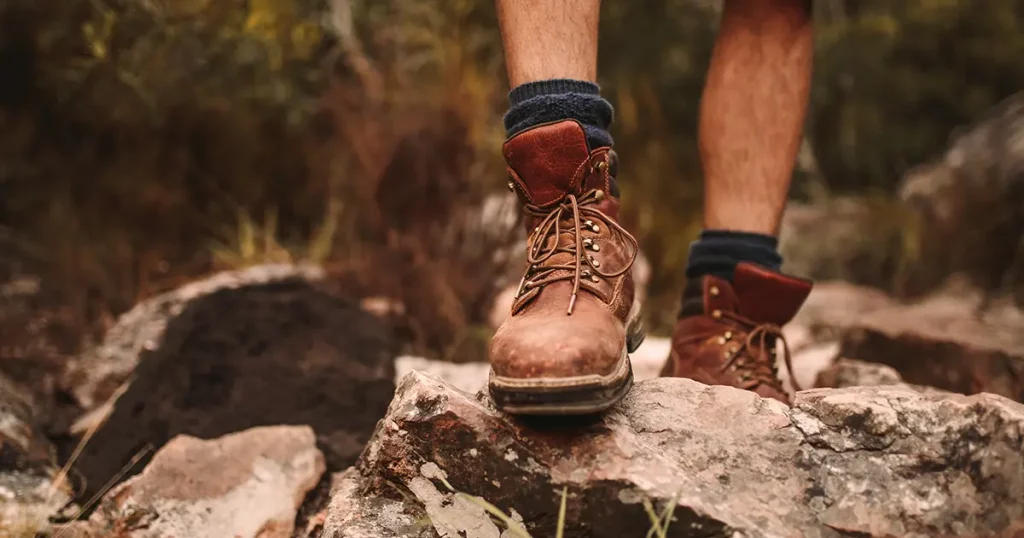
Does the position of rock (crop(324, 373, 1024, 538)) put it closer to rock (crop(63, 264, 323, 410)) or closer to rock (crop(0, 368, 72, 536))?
A: rock (crop(0, 368, 72, 536))

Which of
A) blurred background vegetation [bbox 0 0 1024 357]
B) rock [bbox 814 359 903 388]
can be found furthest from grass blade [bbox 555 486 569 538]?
blurred background vegetation [bbox 0 0 1024 357]

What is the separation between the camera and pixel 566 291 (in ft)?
3.83

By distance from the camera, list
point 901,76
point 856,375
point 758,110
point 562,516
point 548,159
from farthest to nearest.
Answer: point 901,76 → point 856,375 → point 758,110 → point 548,159 → point 562,516

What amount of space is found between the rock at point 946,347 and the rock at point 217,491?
178cm

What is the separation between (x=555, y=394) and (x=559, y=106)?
1.58 feet

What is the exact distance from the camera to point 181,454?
147 cm

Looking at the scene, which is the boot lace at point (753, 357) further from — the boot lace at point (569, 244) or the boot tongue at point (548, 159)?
the boot tongue at point (548, 159)

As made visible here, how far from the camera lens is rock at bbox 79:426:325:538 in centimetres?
133

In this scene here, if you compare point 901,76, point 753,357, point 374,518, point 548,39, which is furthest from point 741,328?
point 901,76

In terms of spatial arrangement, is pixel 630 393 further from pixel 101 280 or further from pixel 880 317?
pixel 101 280

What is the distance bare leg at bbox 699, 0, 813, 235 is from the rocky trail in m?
0.45

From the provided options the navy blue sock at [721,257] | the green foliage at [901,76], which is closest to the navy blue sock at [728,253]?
the navy blue sock at [721,257]

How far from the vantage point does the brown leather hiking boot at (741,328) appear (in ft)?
4.86

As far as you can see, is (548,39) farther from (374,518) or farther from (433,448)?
(374,518)
